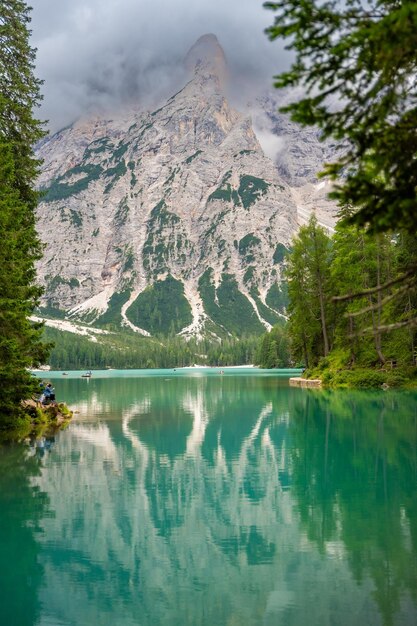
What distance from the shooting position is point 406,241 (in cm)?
5509

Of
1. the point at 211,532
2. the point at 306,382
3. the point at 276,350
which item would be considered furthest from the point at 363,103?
the point at 276,350

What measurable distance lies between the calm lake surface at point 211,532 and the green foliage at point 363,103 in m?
7.43

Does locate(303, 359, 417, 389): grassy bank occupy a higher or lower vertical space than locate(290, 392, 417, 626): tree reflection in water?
higher

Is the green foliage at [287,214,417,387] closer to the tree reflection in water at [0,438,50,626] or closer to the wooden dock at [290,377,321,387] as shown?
the wooden dock at [290,377,321,387]

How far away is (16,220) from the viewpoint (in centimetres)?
2862

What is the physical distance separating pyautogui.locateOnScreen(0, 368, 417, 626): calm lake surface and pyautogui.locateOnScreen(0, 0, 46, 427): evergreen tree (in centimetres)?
402

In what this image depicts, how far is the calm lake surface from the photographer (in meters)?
10.8

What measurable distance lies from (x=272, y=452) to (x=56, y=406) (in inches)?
817

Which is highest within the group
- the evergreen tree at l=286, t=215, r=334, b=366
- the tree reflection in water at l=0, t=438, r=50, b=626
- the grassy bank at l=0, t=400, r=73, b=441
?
the evergreen tree at l=286, t=215, r=334, b=366

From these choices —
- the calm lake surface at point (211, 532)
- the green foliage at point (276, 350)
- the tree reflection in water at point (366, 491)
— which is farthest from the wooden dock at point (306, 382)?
the green foliage at point (276, 350)

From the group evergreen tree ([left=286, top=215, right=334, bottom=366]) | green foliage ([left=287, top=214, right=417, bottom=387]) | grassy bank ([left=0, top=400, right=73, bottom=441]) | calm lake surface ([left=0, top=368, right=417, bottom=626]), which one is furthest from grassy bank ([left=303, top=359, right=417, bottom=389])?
grassy bank ([left=0, top=400, right=73, bottom=441])

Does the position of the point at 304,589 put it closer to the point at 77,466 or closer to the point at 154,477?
the point at 154,477

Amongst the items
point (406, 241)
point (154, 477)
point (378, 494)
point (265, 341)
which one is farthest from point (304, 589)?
point (265, 341)

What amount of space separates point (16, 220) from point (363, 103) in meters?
23.7
